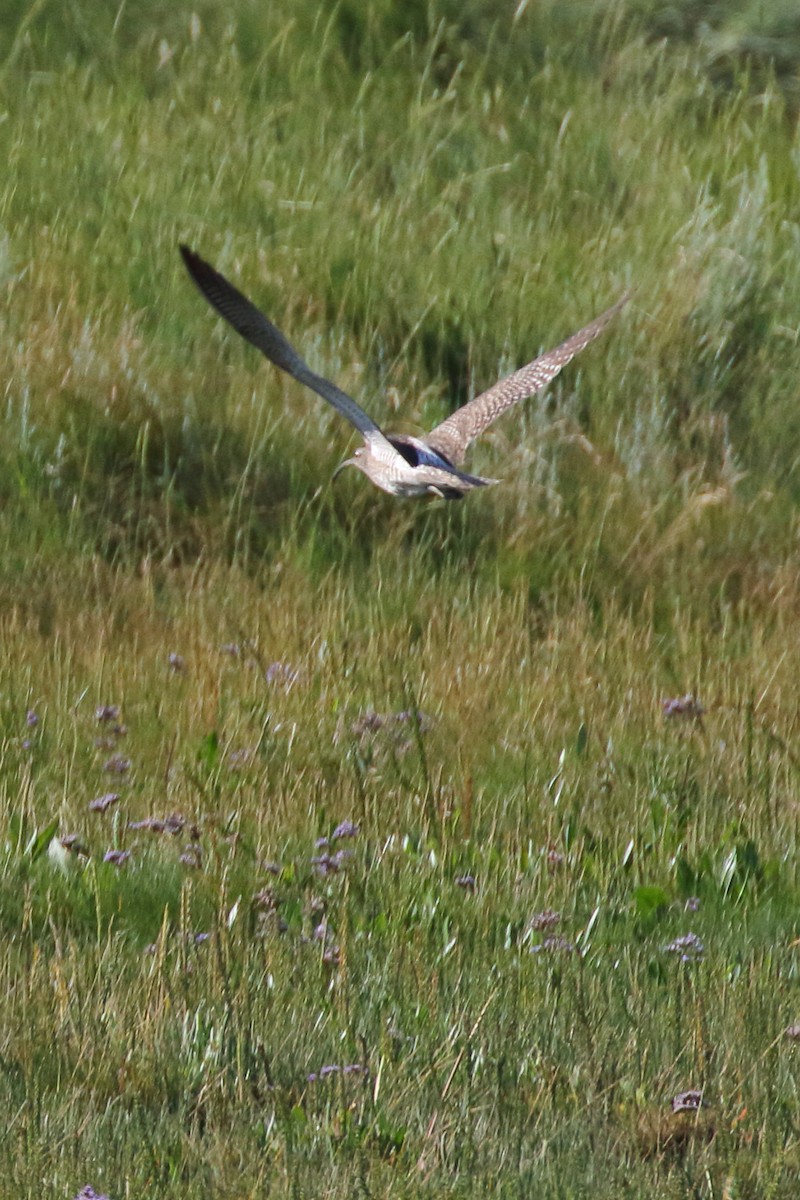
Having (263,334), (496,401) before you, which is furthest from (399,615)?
(263,334)

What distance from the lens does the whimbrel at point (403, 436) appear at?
546cm

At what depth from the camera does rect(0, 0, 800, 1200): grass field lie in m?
3.56

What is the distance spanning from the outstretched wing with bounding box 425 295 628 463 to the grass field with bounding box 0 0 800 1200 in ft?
2.53

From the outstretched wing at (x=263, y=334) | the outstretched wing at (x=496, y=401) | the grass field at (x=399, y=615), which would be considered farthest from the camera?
the outstretched wing at (x=496, y=401)

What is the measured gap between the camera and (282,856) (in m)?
5.06

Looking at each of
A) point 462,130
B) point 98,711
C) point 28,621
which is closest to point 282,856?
point 98,711

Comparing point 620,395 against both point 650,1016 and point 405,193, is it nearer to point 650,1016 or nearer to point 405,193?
point 405,193

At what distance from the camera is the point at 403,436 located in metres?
6.56

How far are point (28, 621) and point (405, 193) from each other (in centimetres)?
397

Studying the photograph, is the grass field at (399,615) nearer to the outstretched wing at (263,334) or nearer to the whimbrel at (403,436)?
the whimbrel at (403,436)

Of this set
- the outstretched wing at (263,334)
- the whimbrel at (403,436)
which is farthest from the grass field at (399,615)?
the outstretched wing at (263,334)

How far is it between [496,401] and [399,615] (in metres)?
1.01

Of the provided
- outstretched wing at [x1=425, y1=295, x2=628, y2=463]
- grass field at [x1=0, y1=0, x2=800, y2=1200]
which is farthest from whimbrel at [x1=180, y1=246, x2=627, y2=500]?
grass field at [x1=0, y1=0, x2=800, y2=1200]

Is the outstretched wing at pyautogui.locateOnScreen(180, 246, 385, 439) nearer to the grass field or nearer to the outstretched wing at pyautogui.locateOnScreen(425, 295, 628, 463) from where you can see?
the grass field
